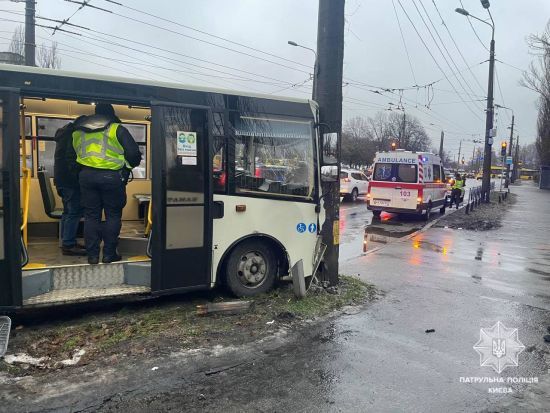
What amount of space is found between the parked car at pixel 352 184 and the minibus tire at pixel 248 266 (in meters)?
19.7

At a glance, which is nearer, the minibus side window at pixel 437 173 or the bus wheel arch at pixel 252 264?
the bus wheel arch at pixel 252 264

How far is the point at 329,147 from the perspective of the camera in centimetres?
652

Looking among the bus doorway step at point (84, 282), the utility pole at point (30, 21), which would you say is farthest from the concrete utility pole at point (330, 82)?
the utility pole at point (30, 21)

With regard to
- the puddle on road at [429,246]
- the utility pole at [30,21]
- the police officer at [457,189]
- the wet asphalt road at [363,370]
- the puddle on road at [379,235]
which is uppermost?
the utility pole at [30,21]

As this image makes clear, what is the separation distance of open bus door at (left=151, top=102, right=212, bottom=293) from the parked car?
2043cm

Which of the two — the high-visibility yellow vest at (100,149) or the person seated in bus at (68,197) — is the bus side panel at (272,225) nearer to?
the high-visibility yellow vest at (100,149)

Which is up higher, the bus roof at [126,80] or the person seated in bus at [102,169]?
the bus roof at [126,80]

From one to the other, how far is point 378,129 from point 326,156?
289ft

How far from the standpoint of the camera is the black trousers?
553 cm

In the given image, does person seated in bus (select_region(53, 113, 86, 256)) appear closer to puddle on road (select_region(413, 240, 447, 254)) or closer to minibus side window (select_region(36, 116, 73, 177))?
minibus side window (select_region(36, 116, 73, 177))

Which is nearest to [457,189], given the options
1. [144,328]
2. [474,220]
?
[474,220]

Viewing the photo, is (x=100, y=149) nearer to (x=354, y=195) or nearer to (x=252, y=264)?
(x=252, y=264)

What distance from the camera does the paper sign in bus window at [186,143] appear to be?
220 inches

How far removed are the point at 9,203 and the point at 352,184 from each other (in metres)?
22.9
